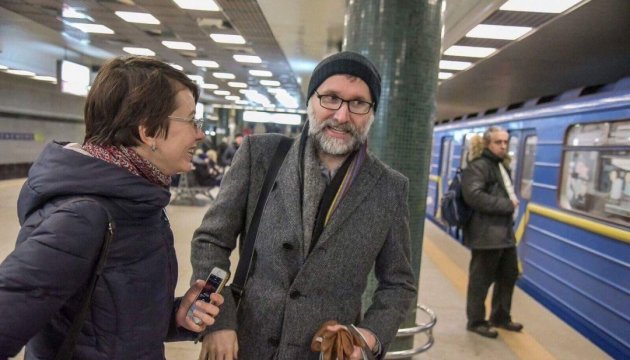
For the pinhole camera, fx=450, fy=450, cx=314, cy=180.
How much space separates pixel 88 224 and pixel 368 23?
269 centimetres

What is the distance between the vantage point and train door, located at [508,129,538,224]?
20.8ft

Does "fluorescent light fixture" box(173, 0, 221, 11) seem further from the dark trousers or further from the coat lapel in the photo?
the coat lapel

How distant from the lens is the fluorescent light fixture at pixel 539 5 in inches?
191

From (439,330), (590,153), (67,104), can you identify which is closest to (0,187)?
(67,104)

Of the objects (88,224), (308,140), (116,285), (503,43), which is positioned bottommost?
(116,285)

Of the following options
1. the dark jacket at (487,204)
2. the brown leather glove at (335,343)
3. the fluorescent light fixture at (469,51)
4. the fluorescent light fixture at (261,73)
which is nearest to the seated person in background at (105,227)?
the brown leather glove at (335,343)

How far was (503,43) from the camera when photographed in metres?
6.82

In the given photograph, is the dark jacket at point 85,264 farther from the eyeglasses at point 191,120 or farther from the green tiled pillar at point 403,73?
the green tiled pillar at point 403,73

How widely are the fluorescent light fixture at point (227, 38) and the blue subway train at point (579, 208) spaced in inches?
207

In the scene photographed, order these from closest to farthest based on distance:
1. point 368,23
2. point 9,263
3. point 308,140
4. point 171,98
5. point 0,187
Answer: point 9,263
point 171,98
point 308,140
point 368,23
point 0,187

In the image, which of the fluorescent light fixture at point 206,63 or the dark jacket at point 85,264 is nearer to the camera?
the dark jacket at point 85,264

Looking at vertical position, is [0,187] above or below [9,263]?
below

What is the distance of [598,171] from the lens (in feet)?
15.3

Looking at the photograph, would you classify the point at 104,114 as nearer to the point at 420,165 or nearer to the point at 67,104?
the point at 420,165
